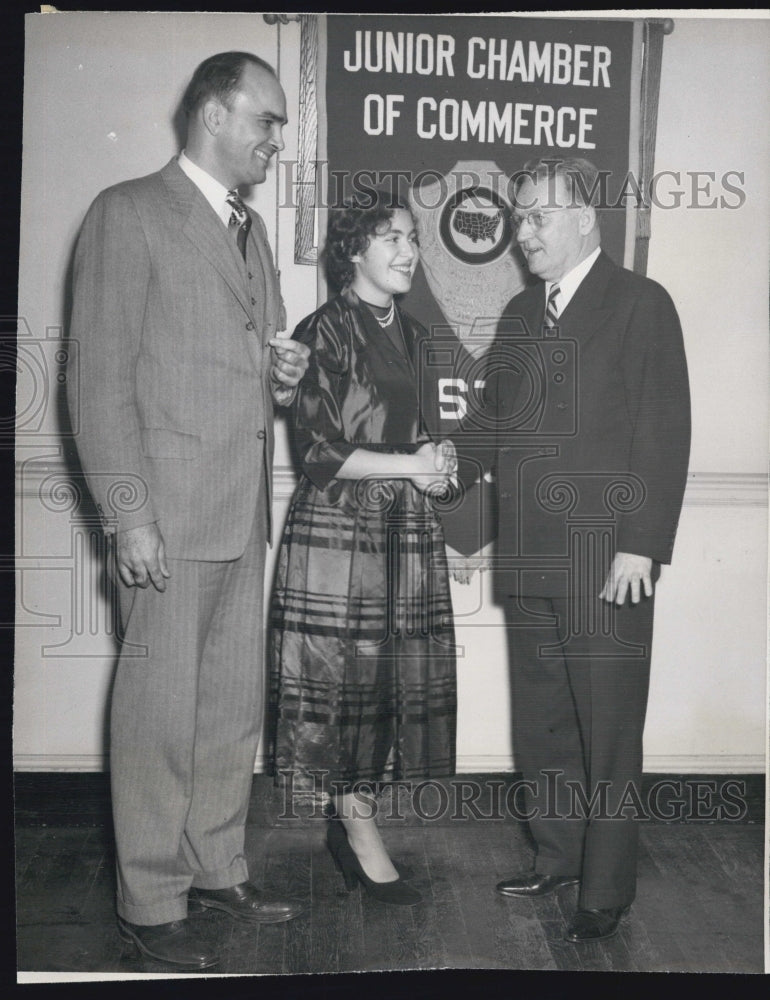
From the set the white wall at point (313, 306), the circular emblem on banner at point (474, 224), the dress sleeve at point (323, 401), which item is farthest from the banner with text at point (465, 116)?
the dress sleeve at point (323, 401)

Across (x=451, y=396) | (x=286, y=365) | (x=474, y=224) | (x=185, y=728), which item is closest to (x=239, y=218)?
(x=286, y=365)

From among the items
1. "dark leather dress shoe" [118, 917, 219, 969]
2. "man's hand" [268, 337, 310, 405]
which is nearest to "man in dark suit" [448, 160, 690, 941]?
"man's hand" [268, 337, 310, 405]

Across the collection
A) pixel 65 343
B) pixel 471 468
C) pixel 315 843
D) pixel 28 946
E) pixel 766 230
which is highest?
pixel 766 230

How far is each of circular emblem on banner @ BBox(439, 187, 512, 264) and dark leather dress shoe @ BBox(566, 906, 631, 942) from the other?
1.84 meters

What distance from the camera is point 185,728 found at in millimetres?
3688

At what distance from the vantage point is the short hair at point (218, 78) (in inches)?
146

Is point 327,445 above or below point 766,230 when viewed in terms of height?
below

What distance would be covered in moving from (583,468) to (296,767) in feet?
3.80

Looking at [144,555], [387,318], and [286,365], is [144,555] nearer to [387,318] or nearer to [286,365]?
[286,365]

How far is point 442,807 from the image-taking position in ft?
13.0

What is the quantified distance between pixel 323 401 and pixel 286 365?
0.14m

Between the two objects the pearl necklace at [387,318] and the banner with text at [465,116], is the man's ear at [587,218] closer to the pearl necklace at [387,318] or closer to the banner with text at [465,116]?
the banner with text at [465,116]

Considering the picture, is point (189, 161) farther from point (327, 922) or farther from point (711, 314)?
point (327, 922)

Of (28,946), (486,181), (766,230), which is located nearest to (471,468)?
(486,181)
